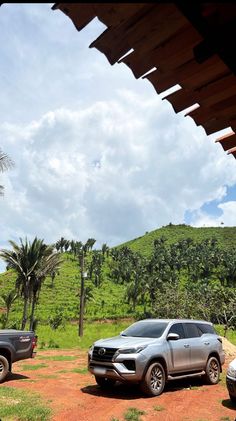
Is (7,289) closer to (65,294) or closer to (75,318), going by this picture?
(65,294)

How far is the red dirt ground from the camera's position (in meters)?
7.84

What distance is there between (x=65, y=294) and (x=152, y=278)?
59.4 feet

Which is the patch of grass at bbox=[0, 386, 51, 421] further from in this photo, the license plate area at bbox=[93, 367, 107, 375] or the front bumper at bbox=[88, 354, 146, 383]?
the front bumper at bbox=[88, 354, 146, 383]

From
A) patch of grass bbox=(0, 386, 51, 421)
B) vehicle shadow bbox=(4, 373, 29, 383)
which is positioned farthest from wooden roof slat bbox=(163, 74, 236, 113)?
Result: vehicle shadow bbox=(4, 373, 29, 383)

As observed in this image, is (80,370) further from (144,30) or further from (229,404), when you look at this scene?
(144,30)

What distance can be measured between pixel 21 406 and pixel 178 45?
778 centimetres

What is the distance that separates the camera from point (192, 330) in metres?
11.7

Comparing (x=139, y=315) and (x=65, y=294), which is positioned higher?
(x=65, y=294)

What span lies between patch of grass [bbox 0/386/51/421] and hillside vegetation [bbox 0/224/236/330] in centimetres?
3291

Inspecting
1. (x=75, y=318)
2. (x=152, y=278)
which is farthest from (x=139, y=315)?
(x=152, y=278)

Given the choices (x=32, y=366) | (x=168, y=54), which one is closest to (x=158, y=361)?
(x=32, y=366)

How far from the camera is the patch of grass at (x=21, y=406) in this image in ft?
24.1

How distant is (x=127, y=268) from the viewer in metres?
95.1

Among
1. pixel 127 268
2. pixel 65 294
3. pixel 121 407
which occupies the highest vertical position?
pixel 127 268
